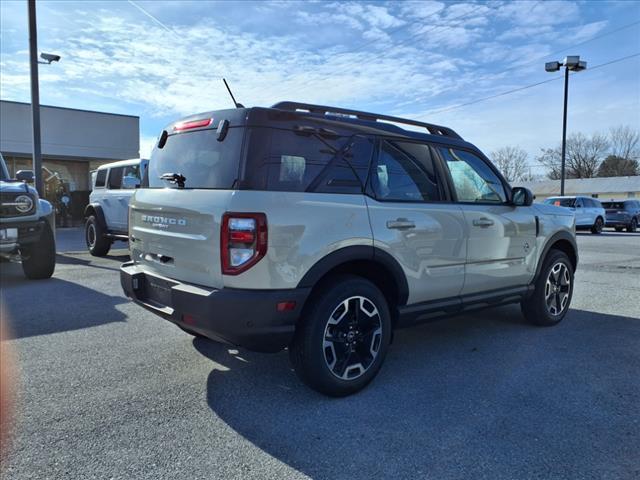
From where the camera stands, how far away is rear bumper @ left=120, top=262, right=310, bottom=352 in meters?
3.02

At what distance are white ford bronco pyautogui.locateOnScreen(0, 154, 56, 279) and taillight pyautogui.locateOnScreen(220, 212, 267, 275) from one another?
578 centimetres

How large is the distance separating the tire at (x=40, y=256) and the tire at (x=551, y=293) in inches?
276

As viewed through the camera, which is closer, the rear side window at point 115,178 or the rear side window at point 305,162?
the rear side window at point 305,162

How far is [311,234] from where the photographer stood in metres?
3.20

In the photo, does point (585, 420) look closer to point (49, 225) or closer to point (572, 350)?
point (572, 350)

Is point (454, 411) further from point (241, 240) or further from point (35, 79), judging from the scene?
point (35, 79)

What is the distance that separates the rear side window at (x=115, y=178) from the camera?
35.5 feet

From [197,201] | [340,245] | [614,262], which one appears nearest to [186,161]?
[197,201]

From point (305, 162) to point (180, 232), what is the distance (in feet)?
3.32

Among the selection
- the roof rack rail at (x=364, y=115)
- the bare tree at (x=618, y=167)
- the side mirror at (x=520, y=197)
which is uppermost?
the bare tree at (x=618, y=167)

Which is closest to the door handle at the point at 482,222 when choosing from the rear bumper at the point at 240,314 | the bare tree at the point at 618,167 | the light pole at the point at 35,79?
the rear bumper at the point at 240,314

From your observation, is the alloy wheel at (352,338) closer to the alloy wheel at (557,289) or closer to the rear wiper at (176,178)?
the rear wiper at (176,178)

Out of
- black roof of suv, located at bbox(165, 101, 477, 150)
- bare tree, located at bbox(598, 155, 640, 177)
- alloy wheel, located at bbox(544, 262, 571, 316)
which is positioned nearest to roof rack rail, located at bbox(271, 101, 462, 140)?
black roof of suv, located at bbox(165, 101, 477, 150)

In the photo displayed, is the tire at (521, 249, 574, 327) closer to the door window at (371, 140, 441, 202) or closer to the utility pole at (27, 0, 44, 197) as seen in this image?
the door window at (371, 140, 441, 202)
